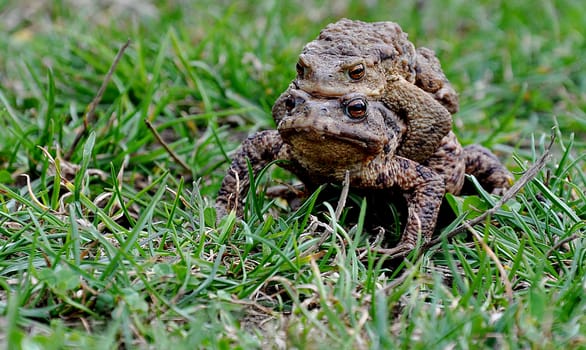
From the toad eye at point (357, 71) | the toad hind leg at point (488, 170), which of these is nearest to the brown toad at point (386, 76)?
the toad eye at point (357, 71)

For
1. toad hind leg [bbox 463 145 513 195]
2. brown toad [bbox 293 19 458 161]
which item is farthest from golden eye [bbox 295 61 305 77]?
toad hind leg [bbox 463 145 513 195]

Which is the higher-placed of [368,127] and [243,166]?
[368,127]

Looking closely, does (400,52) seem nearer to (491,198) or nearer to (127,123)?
(491,198)

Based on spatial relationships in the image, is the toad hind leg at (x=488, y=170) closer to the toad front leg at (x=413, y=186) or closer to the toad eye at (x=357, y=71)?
the toad front leg at (x=413, y=186)

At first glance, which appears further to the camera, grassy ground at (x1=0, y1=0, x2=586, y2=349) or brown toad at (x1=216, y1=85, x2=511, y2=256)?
brown toad at (x1=216, y1=85, x2=511, y2=256)

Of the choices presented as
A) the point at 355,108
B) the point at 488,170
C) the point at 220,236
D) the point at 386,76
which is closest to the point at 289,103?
the point at 355,108

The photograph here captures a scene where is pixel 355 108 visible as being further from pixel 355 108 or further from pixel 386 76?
pixel 386 76

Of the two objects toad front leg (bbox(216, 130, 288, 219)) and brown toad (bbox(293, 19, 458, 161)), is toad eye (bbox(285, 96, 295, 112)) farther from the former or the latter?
toad front leg (bbox(216, 130, 288, 219))
